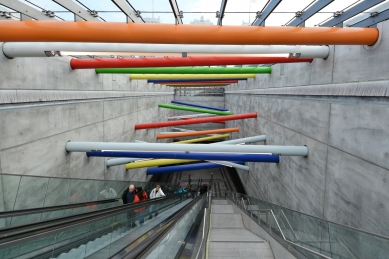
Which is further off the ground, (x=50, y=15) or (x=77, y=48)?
(x=50, y=15)

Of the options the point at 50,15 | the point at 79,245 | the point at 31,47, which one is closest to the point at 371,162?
the point at 79,245

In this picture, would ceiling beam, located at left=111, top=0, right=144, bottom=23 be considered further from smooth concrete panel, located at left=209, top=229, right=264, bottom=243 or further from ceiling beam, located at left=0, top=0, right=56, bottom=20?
smooth concrete panel, located at left=209, top=229, right=264, bottom=243

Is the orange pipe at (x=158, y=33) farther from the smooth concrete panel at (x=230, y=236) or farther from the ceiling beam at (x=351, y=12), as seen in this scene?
the smooth concrete panel at (x=230, y=236)

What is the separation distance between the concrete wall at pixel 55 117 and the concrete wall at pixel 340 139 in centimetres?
647

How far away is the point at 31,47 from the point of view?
4.88 m

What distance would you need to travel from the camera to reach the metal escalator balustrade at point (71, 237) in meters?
2.00

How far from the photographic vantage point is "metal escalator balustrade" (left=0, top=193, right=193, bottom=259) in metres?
2.00

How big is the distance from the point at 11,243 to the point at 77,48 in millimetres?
3846

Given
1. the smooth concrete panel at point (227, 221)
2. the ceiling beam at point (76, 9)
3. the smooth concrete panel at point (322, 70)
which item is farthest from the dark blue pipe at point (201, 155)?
the ceiling beam at point (76, 9)

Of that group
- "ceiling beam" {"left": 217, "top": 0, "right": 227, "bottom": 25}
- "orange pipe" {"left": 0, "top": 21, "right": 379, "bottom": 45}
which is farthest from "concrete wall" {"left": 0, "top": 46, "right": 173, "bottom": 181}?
"ceiling beam" {"left": 217, "top": 0, "right": 227, "bottom": 25}

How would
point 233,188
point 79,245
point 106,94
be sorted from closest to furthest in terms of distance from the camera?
point 79,245
point 106,94
point 233,188

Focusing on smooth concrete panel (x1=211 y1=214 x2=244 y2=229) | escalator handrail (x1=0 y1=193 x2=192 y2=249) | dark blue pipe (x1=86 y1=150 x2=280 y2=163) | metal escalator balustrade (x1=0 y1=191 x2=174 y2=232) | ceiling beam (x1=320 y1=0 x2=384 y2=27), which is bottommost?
smooth concrete panel (x1=211 y1=214 x2=244 y2=229)

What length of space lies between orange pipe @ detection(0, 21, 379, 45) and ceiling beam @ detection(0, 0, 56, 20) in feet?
7.12

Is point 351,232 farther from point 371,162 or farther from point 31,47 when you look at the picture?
point 31,47
